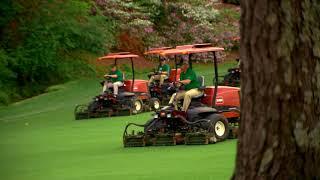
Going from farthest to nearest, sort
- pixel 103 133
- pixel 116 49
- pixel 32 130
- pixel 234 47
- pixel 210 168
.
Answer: pixel 234 47 < pixel 116 49 < pixel 32 130 < pixel 103 133 < pixel 210 168

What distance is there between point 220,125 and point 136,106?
999cm

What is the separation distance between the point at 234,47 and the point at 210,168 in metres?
39.0

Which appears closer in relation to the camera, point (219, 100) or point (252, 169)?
point (252, 169)

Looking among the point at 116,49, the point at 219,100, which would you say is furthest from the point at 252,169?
the point at 116,49

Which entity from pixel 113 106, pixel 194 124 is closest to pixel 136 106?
pixel 113 106

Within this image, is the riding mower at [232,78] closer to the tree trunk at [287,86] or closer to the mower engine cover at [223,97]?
the mower engine cover at [223,97]

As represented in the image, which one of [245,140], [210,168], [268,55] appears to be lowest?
[210,168]

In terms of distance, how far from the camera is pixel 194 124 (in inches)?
655

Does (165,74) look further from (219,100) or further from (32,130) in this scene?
(219,100)

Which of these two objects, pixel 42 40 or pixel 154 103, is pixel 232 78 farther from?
pixel 42 40

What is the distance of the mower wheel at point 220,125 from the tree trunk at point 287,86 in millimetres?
11519

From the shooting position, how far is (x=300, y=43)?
191 inches

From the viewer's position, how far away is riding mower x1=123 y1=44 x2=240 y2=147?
16.4 meters

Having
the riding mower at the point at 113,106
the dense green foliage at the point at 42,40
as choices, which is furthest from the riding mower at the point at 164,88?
the dense green foliage at the point at 42,40
